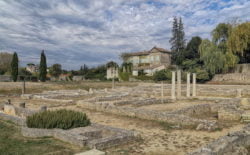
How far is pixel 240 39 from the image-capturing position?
115ft

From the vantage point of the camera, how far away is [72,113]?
816cm

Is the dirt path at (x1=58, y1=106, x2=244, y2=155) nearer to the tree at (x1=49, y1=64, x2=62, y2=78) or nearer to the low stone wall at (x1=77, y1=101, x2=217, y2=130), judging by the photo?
the low stone wall at (x1=77, y1=101, x2=217, y2=130)

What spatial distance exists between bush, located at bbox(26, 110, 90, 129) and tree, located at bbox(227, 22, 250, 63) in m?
34.9

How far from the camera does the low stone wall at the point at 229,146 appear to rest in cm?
480

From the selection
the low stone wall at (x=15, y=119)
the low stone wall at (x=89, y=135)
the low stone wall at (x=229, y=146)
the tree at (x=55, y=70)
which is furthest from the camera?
the tree at (x=55, y=70)

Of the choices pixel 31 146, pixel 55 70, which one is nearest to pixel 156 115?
pixel 31 146

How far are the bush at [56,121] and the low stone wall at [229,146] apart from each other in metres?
4.56

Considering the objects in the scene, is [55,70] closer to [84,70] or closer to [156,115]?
[84,70]

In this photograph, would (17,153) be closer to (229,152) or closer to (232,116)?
(229,152)

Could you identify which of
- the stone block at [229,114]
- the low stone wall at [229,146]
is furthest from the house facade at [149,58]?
the low stone wall at [229,146]

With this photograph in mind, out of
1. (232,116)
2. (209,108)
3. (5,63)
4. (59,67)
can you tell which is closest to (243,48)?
(209,108)

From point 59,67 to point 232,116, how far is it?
2393 inches

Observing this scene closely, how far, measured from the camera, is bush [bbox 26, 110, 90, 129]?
7496mm

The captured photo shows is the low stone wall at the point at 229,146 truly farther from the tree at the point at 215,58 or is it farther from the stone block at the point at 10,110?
the tree at the point at 215,58
